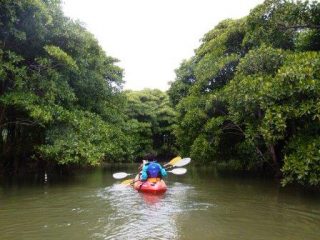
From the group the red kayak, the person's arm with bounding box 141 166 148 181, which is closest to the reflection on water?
the red kayak

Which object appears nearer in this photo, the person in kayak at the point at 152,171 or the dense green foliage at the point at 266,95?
the dense green foliage at the point at 266,95

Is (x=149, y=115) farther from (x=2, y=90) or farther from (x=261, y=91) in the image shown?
(x=261, y=91)

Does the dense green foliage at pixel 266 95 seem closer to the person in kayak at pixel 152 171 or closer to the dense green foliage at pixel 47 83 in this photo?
the person in kayak at pixel 152 171

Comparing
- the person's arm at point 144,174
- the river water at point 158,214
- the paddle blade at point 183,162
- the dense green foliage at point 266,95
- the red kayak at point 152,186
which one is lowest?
the river water at point 158,214

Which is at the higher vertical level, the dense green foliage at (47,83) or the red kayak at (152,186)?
the dense green foliage at (47,83)

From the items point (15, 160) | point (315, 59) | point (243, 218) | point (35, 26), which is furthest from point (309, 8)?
point (15, 160)

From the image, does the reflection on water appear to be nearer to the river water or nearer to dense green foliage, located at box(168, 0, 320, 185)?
the river water

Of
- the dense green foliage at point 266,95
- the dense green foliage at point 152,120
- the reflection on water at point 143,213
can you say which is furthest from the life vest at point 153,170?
the dense green foliage at point 152,120

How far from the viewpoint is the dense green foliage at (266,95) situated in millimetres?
10266

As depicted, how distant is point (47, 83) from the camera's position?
13.5 metres

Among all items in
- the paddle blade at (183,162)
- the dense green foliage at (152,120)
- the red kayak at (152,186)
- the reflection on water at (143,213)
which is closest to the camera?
the reflection on water at (143,213)

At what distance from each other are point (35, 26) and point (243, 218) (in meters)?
9.72

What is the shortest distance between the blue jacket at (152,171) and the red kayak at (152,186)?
18 centimetres

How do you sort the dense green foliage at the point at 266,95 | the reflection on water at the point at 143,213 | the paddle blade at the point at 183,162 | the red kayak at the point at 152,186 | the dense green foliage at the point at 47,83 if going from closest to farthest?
the reflection on water at the point at 143,213
the dense green foliage at the point at 266,95
the red kayak at the point at 152,186
the dense green foliage at the point at 47,83
the paddle blade at the point at 183,162
